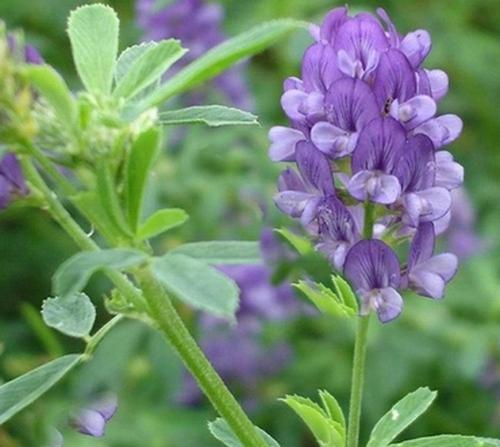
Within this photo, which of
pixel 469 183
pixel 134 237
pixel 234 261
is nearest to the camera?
pixel 134 237

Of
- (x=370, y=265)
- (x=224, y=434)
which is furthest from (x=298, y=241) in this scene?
(x=224, y=434)

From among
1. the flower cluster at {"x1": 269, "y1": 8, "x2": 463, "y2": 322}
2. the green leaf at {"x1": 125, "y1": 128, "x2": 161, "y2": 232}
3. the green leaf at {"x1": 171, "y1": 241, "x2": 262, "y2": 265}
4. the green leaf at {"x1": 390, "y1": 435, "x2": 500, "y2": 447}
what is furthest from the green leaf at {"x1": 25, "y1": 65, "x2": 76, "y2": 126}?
the green leaf at {"x1": 390, "y1": 435, "x2": 500, "y2": 447}

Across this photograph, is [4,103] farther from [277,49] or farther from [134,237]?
[277,49]

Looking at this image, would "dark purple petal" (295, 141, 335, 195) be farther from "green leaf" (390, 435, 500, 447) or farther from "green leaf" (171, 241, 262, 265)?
"green leaf" (390, 435, 500, 447)

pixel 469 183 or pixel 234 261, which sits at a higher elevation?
pixel 234 261

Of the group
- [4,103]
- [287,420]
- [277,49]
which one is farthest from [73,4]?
[4,103]

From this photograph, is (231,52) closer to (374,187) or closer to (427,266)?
(374,187)

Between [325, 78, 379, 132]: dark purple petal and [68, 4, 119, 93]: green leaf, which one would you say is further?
[325, 78, 379, 132]: dark purple petal
